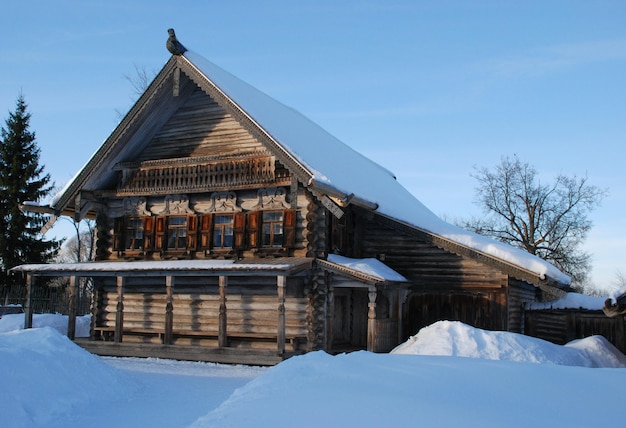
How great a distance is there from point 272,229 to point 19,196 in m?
24.8

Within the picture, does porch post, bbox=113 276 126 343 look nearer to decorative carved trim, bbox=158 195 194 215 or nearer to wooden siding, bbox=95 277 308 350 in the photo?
wooden siding, bbox=95 277 308 350

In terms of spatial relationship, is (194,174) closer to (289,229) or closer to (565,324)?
(289,229)

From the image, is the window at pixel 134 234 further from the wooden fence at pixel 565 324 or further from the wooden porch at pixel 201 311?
the wooden fence at pixel 565 324

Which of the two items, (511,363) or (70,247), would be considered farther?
(70,247)

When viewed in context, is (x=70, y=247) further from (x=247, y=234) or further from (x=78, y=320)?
(x=247, y=234)

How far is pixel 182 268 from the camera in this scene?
18.9 metres

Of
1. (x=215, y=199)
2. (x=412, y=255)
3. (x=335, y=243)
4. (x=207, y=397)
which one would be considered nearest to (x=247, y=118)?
(x=215, y=199)

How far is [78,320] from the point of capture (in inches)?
1127

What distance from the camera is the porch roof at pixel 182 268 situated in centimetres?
1784

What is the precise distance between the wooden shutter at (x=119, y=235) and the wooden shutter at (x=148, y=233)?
1.02m

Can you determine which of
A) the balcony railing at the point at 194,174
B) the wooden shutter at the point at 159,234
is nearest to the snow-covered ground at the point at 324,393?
the balcony railing at the point at 194,174

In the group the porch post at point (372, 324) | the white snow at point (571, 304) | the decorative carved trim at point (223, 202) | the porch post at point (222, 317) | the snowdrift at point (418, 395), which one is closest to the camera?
the snowdrift at point (418, 395)

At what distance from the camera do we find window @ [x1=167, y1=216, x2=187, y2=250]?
21.7 meters

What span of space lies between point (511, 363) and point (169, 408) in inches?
226
